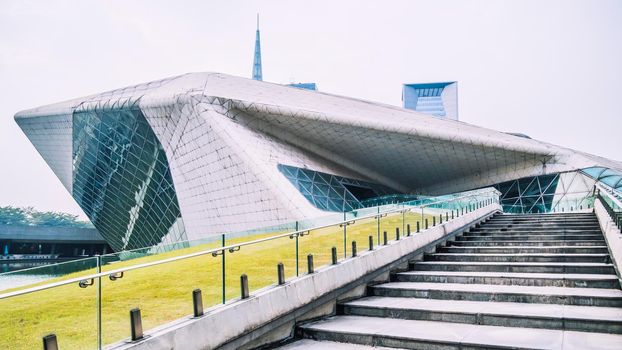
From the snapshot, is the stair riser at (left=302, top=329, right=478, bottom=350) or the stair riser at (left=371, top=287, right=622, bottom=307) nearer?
the stair riser at (left=302, top=329, right=478, bottom=350)

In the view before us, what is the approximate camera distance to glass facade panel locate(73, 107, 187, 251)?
3566cm

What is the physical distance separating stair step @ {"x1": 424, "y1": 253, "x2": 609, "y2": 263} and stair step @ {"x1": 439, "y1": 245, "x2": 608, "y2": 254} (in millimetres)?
587

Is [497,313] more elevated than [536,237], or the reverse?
[536,237]

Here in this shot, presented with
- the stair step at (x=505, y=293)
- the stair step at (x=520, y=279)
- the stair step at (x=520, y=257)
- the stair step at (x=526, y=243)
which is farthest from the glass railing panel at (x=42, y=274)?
the stair step at (x=526, y=243)

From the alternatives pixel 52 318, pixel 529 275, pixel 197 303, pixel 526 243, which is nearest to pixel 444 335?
pixel 197 303

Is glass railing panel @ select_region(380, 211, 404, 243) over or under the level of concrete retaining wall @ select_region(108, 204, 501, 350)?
over

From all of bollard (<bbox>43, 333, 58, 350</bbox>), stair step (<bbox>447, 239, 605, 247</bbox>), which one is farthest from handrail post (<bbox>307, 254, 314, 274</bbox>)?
stair step (<bbox>447, 239, 605, 247</bbox>)

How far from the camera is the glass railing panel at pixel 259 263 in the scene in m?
5.71

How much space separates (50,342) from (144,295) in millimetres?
1251

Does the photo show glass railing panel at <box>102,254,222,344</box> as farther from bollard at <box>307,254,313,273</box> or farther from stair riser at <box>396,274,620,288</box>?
stair riser at <box>396,274,620,288</box>

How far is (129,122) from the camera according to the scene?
116 feet

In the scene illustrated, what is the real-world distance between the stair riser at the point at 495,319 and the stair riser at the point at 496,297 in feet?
2.83

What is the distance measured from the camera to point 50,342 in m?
3.63

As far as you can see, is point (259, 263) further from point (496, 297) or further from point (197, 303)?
point (496, 297)
